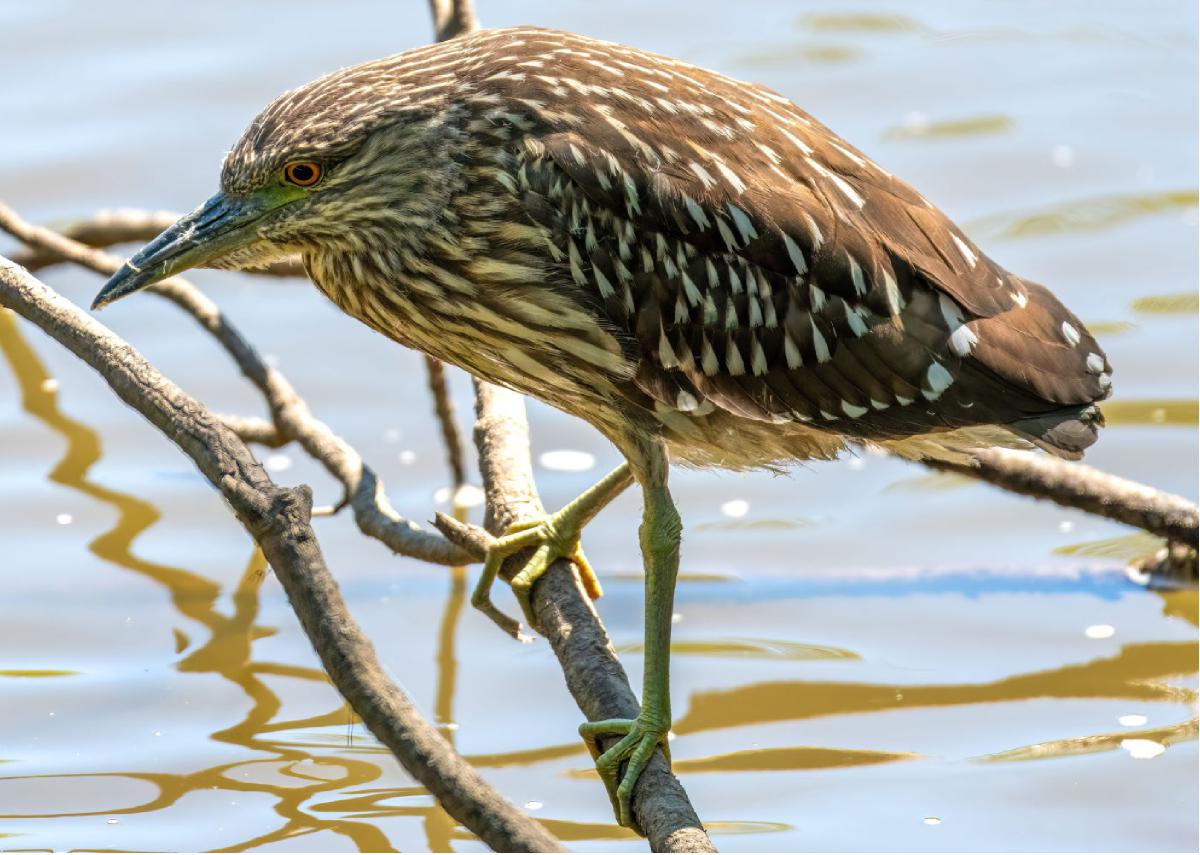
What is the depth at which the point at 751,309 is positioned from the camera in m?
4.32

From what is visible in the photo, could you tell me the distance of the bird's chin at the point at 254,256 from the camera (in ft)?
14.1

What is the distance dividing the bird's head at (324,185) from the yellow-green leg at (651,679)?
961 mm

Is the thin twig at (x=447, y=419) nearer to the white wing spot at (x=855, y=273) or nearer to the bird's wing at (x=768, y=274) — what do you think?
the bird's wing at (x=768, y=274)

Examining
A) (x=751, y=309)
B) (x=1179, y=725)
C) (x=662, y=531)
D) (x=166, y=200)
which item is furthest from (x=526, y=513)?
(x=166, y=200)

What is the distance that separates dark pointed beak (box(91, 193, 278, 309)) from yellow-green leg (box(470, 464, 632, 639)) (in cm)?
109

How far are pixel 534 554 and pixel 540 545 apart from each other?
3 cm

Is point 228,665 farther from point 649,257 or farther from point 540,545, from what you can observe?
point 649,257

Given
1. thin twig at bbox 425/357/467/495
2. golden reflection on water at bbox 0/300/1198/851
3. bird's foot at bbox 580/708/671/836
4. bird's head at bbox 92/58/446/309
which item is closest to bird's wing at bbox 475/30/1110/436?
bird's head at bbox 92/58/446/309

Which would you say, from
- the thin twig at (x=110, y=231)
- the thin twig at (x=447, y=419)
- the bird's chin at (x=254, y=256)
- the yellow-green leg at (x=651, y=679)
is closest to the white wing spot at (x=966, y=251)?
the yellow-green leg at (x=651, y=679)

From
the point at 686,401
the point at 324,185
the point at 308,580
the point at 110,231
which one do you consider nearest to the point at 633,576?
the point at 686,401

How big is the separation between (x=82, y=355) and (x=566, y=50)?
145 cm

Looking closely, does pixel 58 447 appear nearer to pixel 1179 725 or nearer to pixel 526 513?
pixel 526 513

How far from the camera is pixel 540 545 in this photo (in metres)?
4.76

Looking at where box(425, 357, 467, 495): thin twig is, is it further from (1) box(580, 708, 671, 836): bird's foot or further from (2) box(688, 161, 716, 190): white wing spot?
(1) box(580, 708, 671, 836): bird's foot
